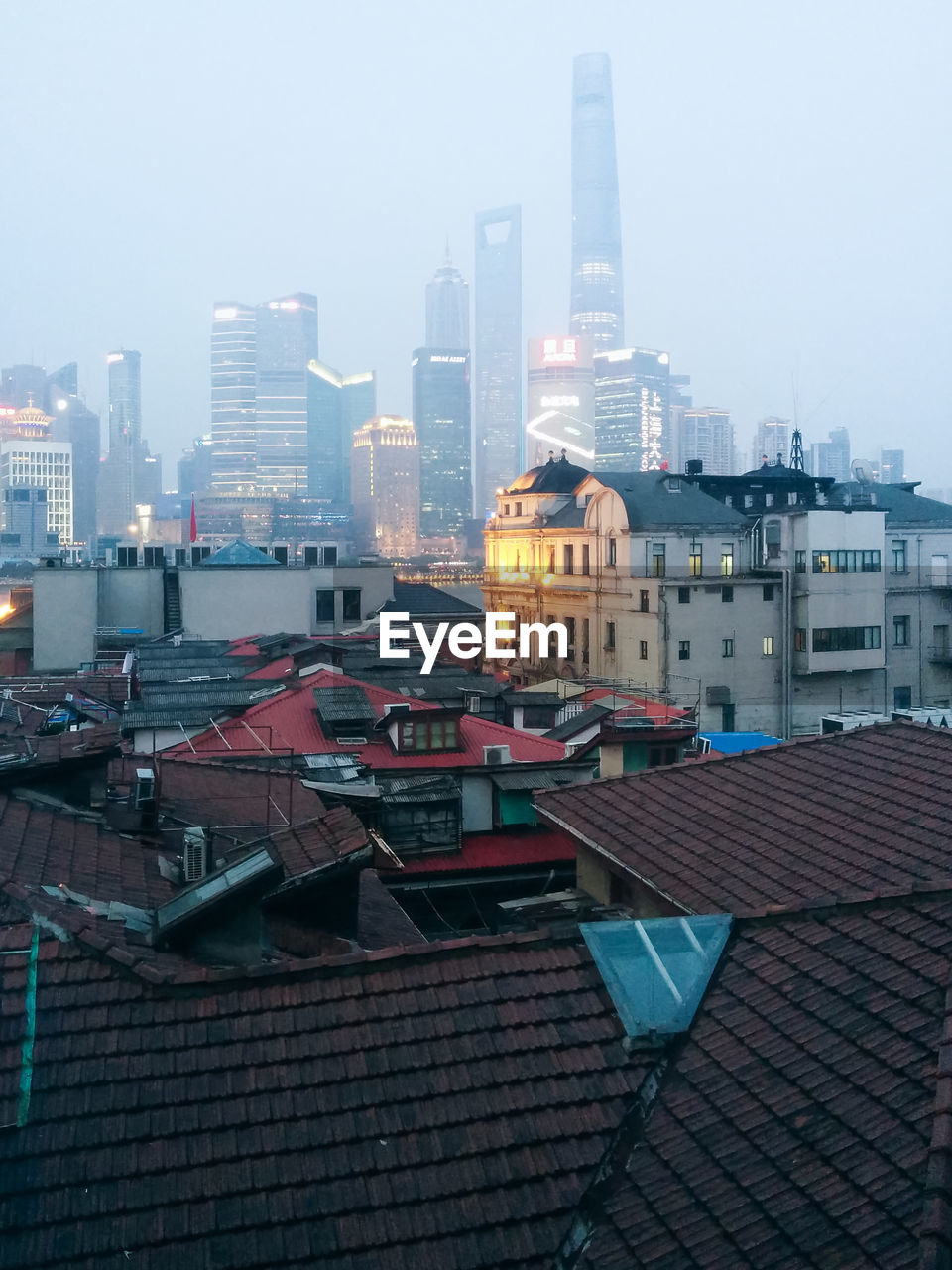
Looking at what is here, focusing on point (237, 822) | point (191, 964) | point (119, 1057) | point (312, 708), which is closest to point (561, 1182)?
point (119, 1057)

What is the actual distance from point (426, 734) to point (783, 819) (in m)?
16.1

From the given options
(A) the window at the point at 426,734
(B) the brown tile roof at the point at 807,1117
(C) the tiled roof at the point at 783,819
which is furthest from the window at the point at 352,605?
(B) the brown tile roof at the point at 807,1117

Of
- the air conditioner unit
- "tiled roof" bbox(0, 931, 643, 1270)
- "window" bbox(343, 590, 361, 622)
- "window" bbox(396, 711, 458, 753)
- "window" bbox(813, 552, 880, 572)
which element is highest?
"window" bbox(813, 552, 880, 572)

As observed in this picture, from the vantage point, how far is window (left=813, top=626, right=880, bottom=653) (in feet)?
178

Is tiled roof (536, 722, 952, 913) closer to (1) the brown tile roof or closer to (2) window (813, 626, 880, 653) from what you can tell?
(1) the brown tile roof

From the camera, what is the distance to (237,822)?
14.5 meters

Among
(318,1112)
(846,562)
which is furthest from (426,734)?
(846,562)

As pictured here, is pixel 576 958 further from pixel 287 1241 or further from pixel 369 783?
pixel 369 783

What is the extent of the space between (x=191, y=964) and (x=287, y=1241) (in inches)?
116

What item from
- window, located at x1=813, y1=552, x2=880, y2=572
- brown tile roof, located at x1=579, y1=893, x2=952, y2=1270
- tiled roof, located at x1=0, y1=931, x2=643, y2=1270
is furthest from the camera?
window, located at x1=813, y1=552, x2=880, y2=572

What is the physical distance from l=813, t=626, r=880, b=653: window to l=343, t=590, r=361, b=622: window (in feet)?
68.3

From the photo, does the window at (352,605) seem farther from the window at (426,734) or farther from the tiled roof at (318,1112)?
the tiled roof at (318,1112)

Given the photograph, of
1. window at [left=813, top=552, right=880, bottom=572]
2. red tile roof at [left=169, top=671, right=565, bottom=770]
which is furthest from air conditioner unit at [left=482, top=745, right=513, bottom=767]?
window at [left=813, top=552, right=880, bottom=572]
